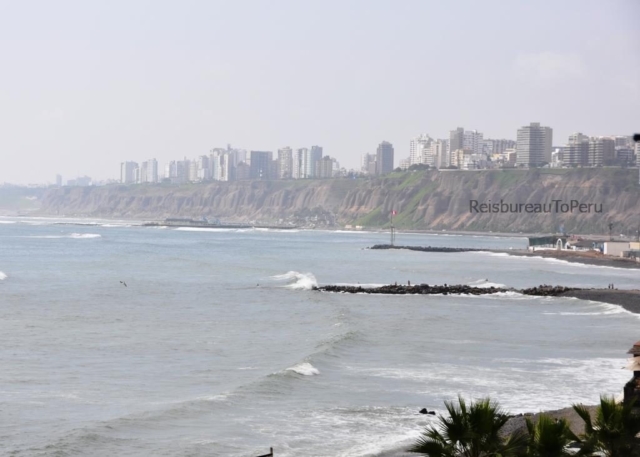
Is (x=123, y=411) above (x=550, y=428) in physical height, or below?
→ below

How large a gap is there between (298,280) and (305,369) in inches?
1664

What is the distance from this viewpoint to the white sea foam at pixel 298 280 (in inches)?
2643

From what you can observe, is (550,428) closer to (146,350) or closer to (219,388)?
(219,388)

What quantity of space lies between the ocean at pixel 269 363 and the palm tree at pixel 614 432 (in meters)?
8.19

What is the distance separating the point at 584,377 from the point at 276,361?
9821 millimetres

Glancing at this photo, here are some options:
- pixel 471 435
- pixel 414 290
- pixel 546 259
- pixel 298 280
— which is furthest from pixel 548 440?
pixel 546 259

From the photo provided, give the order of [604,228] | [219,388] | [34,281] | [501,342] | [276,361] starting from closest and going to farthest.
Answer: [219,388]
[276,361]
[501,342]
[34,281]
[604,228]

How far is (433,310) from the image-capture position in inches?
2050

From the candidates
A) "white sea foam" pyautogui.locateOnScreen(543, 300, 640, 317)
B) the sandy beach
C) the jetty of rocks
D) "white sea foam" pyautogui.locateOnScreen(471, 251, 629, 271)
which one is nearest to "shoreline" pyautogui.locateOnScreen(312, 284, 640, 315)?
the jetty of rocks

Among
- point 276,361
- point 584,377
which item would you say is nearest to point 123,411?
point 276,361

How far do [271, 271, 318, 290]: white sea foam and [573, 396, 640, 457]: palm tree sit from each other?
53.1m

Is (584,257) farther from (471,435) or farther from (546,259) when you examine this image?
(471,435)

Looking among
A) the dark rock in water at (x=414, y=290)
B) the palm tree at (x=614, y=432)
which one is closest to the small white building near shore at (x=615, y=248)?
the dark rock in water at (x=414, y=290)

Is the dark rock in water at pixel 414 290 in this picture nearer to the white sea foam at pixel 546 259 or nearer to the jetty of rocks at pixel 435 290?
the jetty of rocks at pixel 435 290
